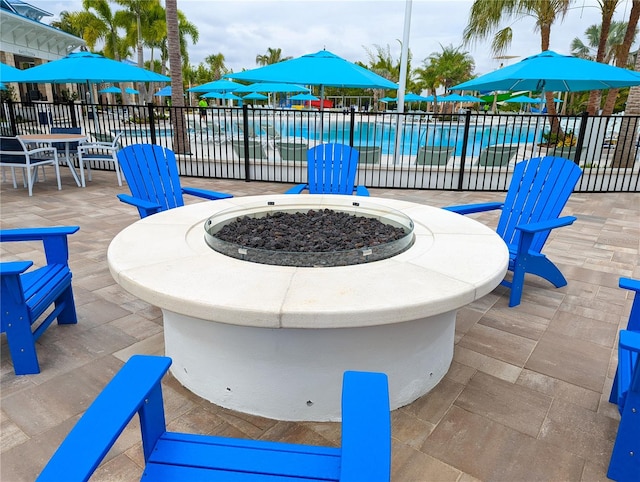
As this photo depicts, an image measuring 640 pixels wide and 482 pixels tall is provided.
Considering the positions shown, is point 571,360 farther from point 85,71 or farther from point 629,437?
point 85,71

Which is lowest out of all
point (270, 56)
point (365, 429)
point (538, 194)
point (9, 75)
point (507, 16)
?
point (365, 429)

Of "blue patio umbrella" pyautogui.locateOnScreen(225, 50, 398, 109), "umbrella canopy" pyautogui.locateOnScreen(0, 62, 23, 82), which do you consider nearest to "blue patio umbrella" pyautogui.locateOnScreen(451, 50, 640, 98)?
"blue patio umbrella" pyautogui.locateOnScreen(225, 50, 398, 109)

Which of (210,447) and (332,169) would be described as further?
(332,169)

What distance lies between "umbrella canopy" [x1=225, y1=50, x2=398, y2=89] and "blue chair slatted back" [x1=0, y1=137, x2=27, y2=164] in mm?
3636

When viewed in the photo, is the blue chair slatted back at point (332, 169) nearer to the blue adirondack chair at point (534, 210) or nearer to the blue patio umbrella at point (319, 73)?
the blue patio umbrella at point (319, 73)

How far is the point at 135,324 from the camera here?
2859 millimetres

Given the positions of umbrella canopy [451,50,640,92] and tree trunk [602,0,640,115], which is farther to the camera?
tree trunk [602,0,640,115]

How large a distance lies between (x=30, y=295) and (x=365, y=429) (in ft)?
6.83

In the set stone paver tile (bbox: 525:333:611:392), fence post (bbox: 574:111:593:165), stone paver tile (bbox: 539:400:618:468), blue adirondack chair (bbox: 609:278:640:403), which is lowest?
stone paver tile (bbox: 525:333:611:392)

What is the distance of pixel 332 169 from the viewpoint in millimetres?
4871

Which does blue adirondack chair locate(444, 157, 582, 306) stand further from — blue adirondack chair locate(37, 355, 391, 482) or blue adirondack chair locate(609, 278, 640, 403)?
blue adirondack chair locate(37, 355, 391, 482)

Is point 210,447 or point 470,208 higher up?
point 470,208

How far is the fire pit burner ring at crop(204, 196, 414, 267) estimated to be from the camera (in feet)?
6.91

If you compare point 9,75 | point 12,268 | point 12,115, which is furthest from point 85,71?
point 12,268
